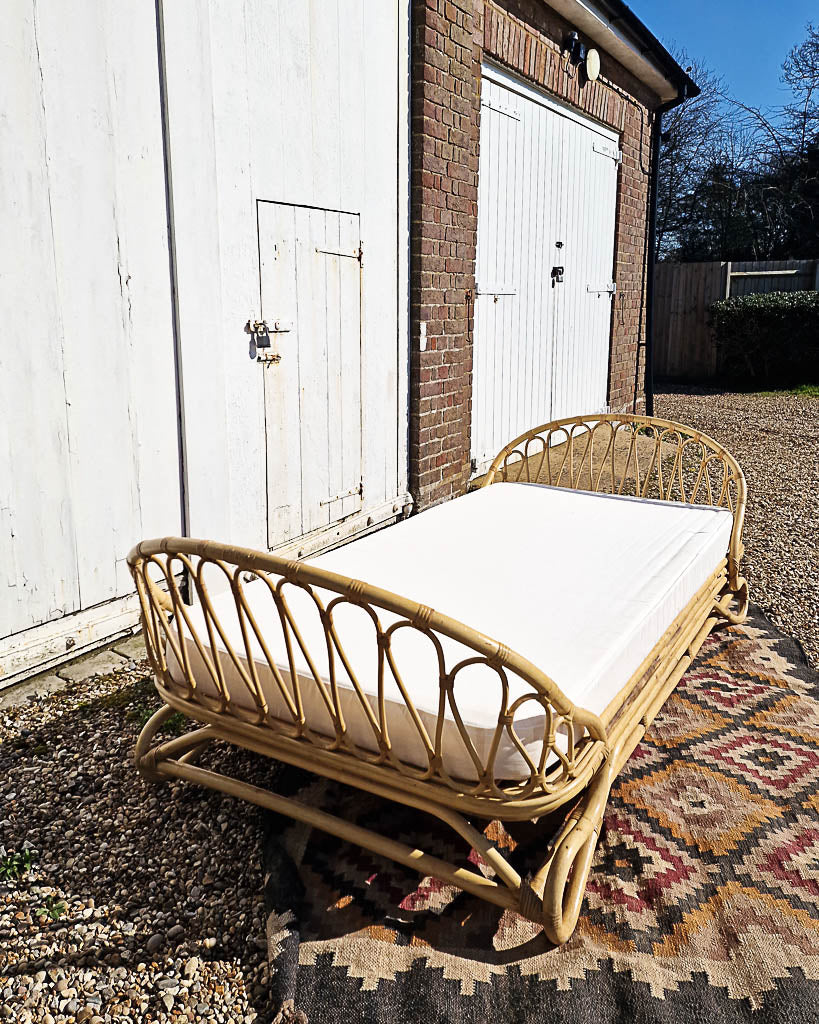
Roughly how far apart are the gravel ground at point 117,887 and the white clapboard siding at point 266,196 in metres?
1.14

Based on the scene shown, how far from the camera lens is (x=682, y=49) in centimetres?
1995

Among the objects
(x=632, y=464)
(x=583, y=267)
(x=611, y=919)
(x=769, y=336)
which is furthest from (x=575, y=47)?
(x=769, y=336)

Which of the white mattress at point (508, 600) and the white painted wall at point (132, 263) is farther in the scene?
the white painted wall at point (132, 263)

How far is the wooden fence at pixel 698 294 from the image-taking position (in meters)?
12.2

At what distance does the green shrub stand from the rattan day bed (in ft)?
31.8

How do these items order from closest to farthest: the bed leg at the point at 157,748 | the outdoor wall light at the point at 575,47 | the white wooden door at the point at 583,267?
the bed leg at the point at 157,748 → the outdoor wall light at the point at 575,47 → the white wooden door at the point at 583,267

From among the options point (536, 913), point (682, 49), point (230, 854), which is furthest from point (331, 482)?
point (682, 49)

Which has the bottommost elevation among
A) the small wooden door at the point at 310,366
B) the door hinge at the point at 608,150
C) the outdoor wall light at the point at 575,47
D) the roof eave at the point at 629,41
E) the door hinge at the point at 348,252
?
the small wooden door at the point at 310,366

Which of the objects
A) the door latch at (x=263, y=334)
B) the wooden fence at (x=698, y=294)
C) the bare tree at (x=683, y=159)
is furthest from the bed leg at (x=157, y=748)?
the bare tree at (x=683, y=159)

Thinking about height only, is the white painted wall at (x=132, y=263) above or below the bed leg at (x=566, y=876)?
above

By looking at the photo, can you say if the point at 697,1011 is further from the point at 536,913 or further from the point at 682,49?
the point at 682,49

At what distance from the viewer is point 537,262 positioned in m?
6.29

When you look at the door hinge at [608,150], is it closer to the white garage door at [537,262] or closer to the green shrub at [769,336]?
the white garage door at [537,262]

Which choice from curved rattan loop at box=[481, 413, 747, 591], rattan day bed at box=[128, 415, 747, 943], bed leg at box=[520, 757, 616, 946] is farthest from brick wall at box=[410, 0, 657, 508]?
bed leg at box=[520, 757, 616, 946]
